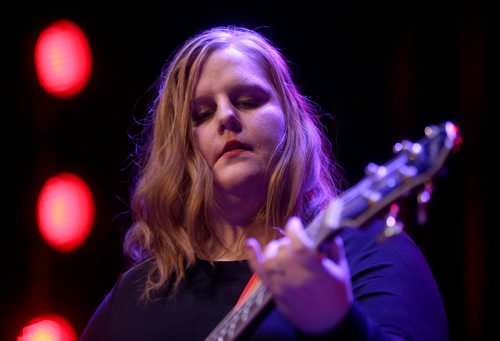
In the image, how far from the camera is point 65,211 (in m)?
3.47

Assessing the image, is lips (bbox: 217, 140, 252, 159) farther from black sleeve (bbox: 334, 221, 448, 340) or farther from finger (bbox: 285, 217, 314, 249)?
finger (bbox: 285, 217, 314, 249)

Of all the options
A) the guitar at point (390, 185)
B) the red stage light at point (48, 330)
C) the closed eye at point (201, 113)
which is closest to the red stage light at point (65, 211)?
the red stage light at point (48, 330)

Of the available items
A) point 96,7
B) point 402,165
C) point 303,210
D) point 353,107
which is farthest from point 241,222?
point 96,7

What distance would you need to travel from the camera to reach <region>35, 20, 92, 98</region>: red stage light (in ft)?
11.4

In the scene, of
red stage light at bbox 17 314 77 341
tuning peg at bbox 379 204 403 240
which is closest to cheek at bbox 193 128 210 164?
tuning peg at bbox 379 204 403 240

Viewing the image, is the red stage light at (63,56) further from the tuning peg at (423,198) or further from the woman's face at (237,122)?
the tuning peg at (423,198)

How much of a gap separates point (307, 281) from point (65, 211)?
2.63m

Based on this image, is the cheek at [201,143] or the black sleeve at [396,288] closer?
the black sleeve at [396,288]

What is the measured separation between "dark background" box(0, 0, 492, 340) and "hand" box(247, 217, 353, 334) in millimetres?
1940

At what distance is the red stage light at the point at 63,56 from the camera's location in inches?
137

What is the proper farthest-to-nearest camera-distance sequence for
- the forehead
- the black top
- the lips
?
1. the forehead
2. the lips
3. the black top

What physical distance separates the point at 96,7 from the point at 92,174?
97 cm

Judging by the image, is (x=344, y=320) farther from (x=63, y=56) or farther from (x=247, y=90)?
(x=63, y=56)

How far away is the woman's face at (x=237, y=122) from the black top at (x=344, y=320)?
280 millimetres
